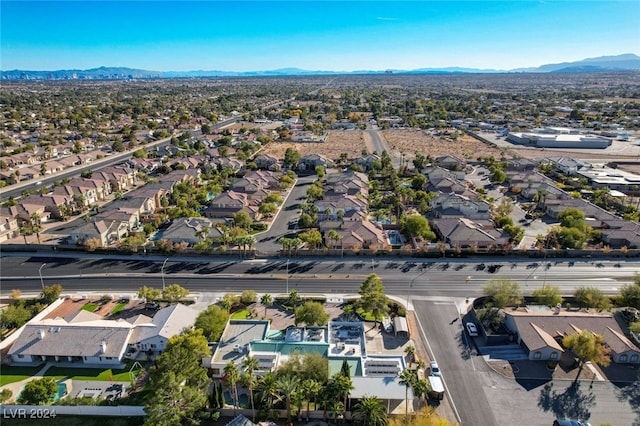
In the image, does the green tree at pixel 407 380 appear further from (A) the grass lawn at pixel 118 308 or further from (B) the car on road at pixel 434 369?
(A) the grass lawn at pixel 118 308

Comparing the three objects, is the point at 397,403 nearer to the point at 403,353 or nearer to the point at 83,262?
the point at 403,353

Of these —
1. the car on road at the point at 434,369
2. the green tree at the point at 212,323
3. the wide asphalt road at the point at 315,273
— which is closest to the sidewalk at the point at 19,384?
the green tree at the point at 212,323

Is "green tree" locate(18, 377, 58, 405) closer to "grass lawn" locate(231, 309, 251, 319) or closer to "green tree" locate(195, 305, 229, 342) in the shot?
"green tree" locate(195, 305, 229, 342)

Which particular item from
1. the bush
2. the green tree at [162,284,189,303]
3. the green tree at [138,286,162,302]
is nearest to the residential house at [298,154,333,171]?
the bush

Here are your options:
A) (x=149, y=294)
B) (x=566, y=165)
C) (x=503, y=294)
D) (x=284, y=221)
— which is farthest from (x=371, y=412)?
(x=566, y=165)

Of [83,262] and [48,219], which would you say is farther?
[48,219]

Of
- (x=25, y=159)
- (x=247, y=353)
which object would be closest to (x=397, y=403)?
(x=247, y=353)
